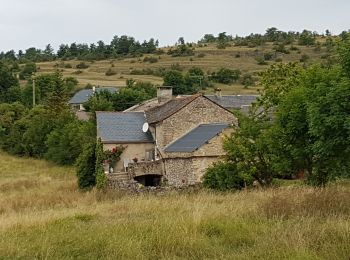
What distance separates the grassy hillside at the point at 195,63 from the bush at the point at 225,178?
236ft

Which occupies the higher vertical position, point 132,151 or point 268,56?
point 268,56

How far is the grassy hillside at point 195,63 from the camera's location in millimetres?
108250

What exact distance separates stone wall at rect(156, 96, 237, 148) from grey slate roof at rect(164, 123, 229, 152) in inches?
23.1

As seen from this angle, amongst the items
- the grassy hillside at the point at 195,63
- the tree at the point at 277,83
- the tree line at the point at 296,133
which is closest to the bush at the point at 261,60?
the grassy hillside at the point at 195,63

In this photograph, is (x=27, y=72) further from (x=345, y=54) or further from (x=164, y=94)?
(x=345, y=54)

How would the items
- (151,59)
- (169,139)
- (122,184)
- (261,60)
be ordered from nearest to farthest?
(122,184)
(169,139)
(261,60)
(151,59)

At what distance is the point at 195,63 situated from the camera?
390 feet

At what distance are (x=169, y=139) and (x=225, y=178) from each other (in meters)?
11.1

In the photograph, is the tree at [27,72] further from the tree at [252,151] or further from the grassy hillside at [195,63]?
the tree at [252,151]

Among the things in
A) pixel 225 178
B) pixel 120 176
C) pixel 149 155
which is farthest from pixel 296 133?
pixel 149 155

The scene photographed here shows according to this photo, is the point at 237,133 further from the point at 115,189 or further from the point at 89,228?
the point at 89,228

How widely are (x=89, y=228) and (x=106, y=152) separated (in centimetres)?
2751

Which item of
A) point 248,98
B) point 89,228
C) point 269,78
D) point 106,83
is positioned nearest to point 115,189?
point 269,78

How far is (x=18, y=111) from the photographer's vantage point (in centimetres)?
6631
